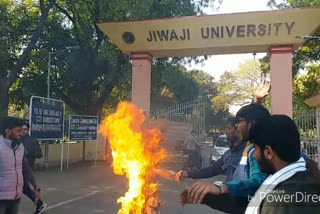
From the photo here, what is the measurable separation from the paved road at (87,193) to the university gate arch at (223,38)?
8.91 feet

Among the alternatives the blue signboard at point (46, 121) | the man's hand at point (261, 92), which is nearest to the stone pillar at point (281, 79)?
the man's hand at point (261, 92)

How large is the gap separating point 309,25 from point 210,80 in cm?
5008

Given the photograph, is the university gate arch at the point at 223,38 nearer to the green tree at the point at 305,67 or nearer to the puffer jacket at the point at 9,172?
the puffer jacket at the point at 9,172

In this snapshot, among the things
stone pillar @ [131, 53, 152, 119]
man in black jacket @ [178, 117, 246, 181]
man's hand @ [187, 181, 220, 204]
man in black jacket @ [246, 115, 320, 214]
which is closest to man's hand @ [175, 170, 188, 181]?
man in black jacket @ [178, 117, 246, 181]

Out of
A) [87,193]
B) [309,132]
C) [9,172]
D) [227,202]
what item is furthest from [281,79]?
[227,202]

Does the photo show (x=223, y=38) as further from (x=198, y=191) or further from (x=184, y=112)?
(x=198, y=191)

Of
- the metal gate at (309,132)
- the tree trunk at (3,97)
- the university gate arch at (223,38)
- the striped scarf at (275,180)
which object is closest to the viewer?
the striped scarf at (275,180)

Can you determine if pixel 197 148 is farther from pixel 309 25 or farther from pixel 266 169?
pixel 266 169

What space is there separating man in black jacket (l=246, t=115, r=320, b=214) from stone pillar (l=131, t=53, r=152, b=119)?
29.0ft

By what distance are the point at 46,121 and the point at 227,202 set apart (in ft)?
39.2

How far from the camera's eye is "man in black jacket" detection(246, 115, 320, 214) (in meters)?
1.39

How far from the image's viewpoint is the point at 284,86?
9.48m

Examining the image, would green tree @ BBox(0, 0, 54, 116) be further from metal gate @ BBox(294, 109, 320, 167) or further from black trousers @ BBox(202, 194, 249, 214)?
black trousers @ BBox(202, 194, 249, 214)

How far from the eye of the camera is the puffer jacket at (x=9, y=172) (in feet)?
14.3
